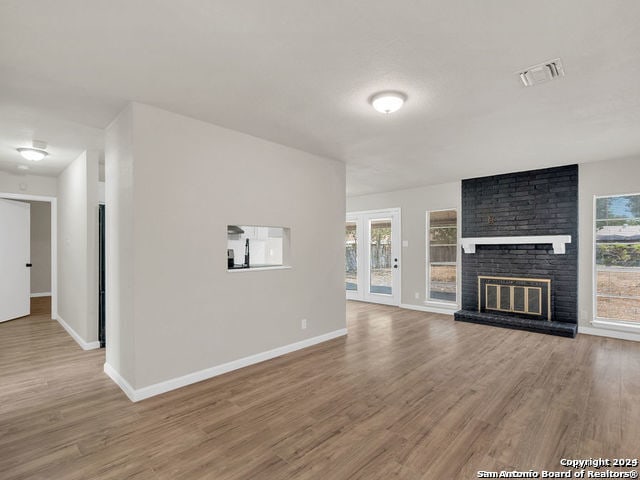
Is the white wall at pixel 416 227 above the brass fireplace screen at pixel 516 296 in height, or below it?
above

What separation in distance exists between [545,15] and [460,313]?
514cm

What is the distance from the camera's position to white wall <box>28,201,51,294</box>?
8.59 metres

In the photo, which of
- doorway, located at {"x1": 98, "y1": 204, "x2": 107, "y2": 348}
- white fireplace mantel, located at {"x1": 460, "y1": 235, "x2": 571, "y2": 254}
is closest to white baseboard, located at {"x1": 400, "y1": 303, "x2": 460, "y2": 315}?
white fireplace mantel, located at {"x1": 460, "y1": 235, "x2": 571, "y2": 254}

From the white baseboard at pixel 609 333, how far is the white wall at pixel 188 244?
4.50 m

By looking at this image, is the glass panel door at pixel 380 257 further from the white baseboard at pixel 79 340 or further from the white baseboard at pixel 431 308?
the white baseboard at pixel 79 340

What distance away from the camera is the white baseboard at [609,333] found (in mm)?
4746

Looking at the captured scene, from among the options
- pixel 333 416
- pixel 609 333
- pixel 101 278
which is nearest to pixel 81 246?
pixel 101 278

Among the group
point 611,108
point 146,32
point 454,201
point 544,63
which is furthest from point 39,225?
point 611,108

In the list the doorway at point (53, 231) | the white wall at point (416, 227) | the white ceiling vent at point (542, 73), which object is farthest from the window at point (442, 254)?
the doorway at point (53, 231)

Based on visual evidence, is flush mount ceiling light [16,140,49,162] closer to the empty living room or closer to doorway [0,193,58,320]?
the empty living room

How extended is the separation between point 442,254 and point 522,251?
1452 millimetres

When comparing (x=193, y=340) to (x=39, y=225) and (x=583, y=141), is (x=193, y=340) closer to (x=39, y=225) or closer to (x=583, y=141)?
(x=583, y=141)

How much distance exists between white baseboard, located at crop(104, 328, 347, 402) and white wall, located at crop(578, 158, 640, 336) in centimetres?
437

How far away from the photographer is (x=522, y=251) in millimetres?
5754
